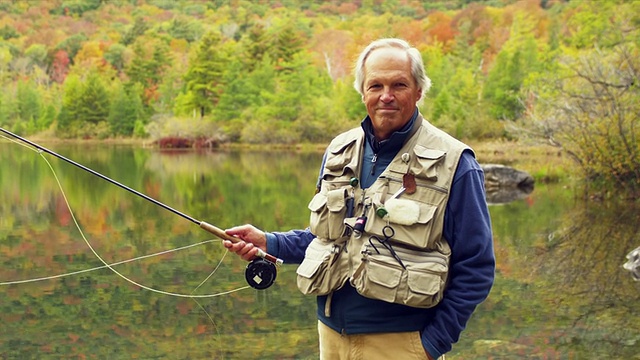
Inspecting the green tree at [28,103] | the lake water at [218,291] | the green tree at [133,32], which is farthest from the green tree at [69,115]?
the lake water at [218,291]

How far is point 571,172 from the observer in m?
A: 15.5

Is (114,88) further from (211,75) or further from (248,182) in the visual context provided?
(248,182)

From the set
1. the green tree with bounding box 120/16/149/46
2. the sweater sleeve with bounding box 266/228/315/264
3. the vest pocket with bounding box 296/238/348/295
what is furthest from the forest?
the vest pocket with bounding box 296/238/348/295

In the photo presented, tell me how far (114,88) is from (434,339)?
172 ft

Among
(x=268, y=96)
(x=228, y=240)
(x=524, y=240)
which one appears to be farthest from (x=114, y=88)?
(x=228, y=240)

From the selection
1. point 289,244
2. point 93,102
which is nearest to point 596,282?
point 289,244

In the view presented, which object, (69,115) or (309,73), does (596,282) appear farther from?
(69,115)

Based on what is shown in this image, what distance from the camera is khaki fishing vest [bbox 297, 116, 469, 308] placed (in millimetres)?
2252

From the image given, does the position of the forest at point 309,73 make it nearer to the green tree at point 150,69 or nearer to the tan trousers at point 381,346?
the green tree at point 150,69

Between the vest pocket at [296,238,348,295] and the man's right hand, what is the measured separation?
38 cm

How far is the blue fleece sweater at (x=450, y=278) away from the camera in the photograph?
2258 mm

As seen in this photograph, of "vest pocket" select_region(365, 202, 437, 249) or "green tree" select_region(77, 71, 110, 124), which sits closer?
"vest pocket" select_region(365, 202, 437, 249)

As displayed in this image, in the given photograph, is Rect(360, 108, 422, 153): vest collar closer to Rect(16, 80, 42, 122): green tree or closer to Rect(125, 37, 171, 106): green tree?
Rect(125, 37, 171, 106): green tree

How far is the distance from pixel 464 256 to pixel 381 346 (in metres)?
0.39
